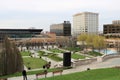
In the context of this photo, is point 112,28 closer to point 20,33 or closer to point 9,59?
point 20,33

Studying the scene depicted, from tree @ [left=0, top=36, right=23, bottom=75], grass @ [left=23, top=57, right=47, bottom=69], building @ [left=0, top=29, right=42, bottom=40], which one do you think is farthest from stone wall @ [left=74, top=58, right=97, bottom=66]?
building @ [left=0, top=29, right=42, bottom=40]

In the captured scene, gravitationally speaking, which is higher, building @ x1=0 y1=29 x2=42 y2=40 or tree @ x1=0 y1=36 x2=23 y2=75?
building @ x1=0 y1=29 x2=42 y2=40

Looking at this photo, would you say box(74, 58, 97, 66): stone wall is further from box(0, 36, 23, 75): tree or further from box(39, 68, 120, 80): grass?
box(0, 36, 23, 75): tree

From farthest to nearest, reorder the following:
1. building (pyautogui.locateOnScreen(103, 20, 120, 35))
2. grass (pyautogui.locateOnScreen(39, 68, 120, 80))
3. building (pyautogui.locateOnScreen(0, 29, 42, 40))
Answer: building (pyautogui.locateOnScreen(0, 29, 42, 40)), building (pyautogui.locateOnScreen(103, 20, 120, 35)), grass (pyautogui.locateOnScreen(39, 68, 120, 80))

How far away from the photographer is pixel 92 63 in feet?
126

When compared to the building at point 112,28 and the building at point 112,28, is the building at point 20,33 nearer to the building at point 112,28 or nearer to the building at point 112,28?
the building at point 112,28

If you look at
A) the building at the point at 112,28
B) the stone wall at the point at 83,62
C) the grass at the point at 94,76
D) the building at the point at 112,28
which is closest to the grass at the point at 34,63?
the stone wall at the point at 83,62

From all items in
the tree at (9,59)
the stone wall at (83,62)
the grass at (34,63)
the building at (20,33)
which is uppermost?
the building at (20,33)

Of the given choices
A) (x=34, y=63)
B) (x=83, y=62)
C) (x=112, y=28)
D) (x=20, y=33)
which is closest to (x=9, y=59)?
(x=83, y=62)

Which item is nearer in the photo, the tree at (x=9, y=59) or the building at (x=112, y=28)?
the tree at (x=9, y=59)

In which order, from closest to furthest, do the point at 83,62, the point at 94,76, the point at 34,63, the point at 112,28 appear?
the point at 94,76
the point at 83,62
the point at 34,63
the point at 112,28

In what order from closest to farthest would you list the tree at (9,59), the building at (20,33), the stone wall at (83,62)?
1. the tree at (9,59)
2. the stone wall at (83,62)
3. the building at (20,33)

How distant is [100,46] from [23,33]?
101053mm

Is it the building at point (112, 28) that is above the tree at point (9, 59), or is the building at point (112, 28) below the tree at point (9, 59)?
above
